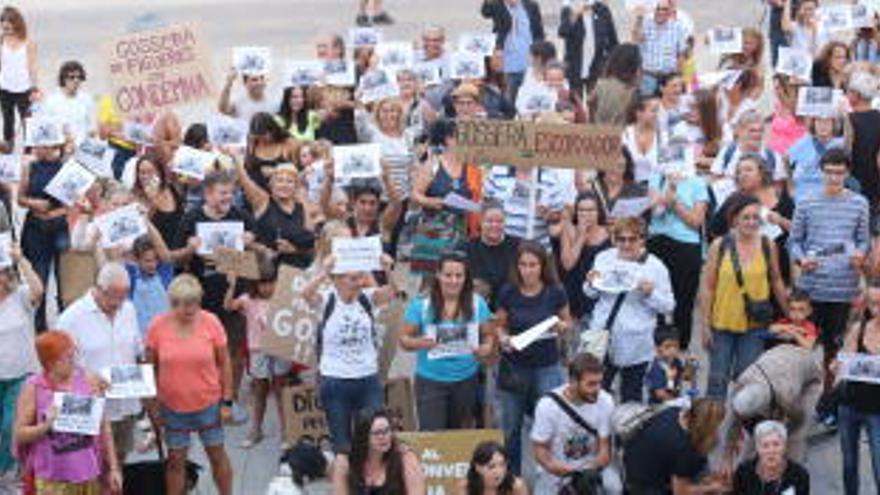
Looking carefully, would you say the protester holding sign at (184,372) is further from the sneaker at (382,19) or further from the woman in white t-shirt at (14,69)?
the sneaker at (382,19)

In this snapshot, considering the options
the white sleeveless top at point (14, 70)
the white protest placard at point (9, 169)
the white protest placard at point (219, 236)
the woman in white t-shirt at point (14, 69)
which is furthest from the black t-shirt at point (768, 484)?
the white sleeveless top at point (14, 70)

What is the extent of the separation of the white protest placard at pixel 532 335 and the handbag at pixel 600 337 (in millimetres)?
291

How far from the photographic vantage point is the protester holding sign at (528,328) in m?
11.6

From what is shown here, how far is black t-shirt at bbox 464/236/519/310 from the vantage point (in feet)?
40.7

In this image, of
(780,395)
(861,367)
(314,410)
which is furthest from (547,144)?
(861,367)

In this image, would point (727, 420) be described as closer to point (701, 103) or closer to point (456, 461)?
point (456, 461)

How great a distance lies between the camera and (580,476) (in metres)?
11.0

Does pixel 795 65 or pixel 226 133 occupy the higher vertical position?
pixel 795 65

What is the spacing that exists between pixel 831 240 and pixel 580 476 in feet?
8.54

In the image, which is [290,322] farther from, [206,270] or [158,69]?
[158,69]

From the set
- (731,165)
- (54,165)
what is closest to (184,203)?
(54,165)

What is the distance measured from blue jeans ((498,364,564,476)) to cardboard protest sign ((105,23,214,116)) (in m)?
4.93

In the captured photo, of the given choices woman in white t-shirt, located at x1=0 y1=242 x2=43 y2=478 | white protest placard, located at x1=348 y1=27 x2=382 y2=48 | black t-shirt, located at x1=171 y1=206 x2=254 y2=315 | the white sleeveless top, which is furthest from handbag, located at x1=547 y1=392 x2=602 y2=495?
the white sleeveless top

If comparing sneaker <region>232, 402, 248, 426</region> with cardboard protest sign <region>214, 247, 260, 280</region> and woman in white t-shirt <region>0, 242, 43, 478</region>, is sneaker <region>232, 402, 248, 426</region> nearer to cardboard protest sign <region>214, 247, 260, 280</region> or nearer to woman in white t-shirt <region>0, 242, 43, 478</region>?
cardboard protest sign <region>214, 247, 260, 280</region>
